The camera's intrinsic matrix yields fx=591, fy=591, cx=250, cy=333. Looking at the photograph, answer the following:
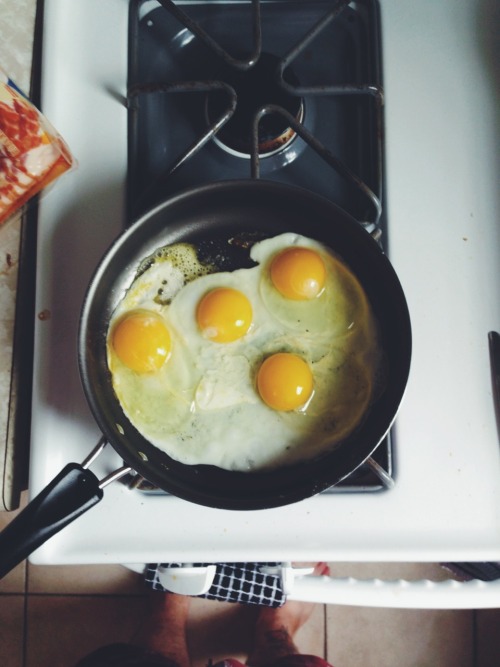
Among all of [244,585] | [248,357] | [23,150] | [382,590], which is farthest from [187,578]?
[23,150]

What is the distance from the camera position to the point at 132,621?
1559 millimetres

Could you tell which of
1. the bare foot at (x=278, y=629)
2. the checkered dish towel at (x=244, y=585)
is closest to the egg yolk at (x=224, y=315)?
the checkered dish towel at (x=244, y=585)

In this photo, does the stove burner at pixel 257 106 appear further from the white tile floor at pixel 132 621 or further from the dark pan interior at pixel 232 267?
the white tile floor at pixel 132 621

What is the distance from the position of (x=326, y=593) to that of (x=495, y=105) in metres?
0.79

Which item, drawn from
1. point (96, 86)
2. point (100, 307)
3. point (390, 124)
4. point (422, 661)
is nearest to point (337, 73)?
point (390, 124)

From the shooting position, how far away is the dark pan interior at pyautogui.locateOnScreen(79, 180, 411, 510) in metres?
0.74

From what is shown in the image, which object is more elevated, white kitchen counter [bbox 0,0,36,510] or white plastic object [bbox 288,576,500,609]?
white kitchen counter [bbox 0,0,36,510]

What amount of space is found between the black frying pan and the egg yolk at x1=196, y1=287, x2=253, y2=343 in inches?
2.3

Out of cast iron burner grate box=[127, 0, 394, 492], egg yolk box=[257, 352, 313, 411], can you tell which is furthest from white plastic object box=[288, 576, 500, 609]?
egg yolk box=[257, 352, 313, 411]

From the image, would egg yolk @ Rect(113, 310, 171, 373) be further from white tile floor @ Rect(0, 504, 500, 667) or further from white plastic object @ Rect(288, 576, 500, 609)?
white tile floor @ Rect(0, 504, 500, 667)

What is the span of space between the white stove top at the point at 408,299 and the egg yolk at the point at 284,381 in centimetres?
14

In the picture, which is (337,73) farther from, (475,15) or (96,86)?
(96,86)

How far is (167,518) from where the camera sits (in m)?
0.82

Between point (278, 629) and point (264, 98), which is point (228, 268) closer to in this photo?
point (264, 98)
